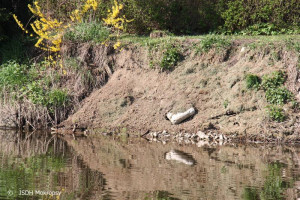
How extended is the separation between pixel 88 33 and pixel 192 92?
14.0ft

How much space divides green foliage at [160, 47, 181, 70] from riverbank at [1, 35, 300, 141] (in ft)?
0.09

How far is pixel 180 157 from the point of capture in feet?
32.3

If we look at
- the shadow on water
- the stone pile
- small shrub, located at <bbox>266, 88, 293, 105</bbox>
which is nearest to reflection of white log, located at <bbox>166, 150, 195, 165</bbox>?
the stone pile

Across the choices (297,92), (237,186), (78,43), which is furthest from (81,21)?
(237,186)

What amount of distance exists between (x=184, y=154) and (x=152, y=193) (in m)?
3.25

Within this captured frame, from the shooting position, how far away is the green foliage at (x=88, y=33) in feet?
51.1

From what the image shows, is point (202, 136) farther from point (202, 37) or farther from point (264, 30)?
point (264, 30)

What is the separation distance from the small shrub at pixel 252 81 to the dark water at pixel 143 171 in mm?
1945

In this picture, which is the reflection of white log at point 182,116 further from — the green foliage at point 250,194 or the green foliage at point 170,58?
the green foliage at point 250,194

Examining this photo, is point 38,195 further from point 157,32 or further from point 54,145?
point 157,32

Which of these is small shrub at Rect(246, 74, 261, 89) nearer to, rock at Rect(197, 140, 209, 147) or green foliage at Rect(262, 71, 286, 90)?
green foliage at Rect(262, 71, 286, 90)

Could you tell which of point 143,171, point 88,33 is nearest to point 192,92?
point 88,33

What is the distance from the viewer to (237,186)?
24.5 ft

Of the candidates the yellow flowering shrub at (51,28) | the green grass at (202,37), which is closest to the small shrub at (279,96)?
the green grass at (202,37)
